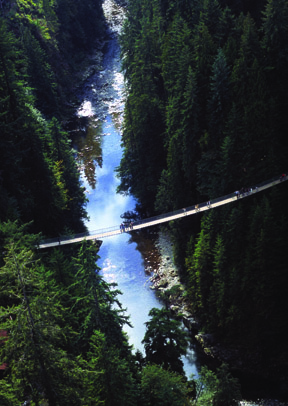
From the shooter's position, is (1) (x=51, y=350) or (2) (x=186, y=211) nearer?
(1) (x=51, y=350)

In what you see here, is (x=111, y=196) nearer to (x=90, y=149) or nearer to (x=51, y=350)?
(x=90, y=149)

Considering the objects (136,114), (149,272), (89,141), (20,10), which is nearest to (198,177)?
(149,272)

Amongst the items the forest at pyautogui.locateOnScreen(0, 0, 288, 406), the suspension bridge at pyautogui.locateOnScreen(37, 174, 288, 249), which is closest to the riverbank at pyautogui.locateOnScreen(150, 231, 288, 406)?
the forest at pyautogui.locateOnScreen(0, 0, 288, 406)

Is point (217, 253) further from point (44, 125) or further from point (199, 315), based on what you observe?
point (44, 125)

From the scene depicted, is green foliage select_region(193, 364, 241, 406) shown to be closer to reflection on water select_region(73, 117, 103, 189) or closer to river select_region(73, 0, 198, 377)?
river select_region(73, 0, 198, 377)

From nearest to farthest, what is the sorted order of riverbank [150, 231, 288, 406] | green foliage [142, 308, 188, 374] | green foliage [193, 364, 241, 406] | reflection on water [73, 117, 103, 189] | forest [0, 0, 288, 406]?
forest [0, 0, 288, 406] < green foliage [193, 364, 241, 406] < green foliage [142, 308, 188, 374] < riverbank [150, 231, 288, 406] < reflection on water [73, 117, 103, 189]

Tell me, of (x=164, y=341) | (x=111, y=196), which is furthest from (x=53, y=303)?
(x=111, y=196)

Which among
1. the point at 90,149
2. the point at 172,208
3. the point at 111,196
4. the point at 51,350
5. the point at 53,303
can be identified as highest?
the point at 90,149
